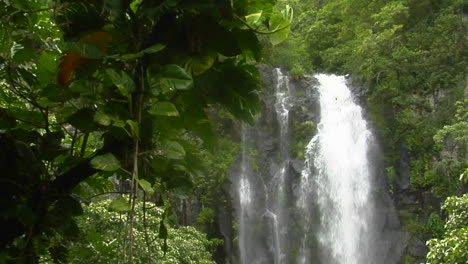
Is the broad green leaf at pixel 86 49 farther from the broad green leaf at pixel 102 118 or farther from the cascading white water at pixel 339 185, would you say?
the cascading white water at pixel 339 185

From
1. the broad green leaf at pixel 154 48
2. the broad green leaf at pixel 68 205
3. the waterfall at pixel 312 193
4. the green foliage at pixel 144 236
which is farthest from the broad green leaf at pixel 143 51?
the waterfall at pixel 312 193

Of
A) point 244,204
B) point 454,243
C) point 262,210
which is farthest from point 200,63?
point 262,210

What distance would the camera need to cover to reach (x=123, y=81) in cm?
90

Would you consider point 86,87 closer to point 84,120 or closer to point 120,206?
point 84,120

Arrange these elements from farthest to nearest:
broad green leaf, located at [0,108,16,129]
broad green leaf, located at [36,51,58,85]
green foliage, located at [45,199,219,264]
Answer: green foliage, located at [45,199,219,264] → broad green leaf, located at [36,51,58,85] → broad green leaf, located at [0,108,16,129]

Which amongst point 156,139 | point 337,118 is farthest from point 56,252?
point 337,118

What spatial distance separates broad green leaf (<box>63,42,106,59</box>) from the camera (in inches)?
36.0

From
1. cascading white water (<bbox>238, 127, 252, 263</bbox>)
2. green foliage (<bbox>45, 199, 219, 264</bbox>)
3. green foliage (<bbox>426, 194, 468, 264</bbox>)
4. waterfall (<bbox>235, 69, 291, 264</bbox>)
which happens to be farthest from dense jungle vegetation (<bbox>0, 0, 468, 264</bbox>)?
cascading white water (<bbox>238, 127, 252, 263</bbox>)

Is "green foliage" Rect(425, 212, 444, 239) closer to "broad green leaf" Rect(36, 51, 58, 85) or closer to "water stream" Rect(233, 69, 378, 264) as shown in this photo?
"water stream" Rect(233, 69, 378, 264)

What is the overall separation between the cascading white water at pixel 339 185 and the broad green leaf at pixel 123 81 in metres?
11.5

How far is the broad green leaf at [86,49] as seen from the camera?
92 cm

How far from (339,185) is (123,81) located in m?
12.2

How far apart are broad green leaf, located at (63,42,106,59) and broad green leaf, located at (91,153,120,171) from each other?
222 millimetres

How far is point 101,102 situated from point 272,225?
11.6 metres
